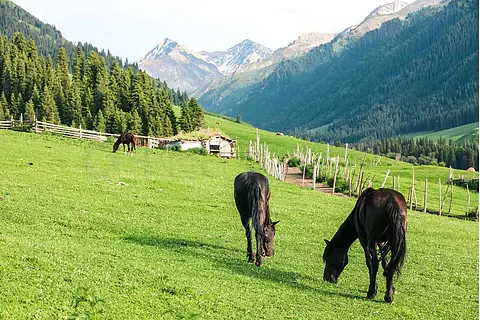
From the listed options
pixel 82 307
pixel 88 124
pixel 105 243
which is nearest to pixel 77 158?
pixel 105 243

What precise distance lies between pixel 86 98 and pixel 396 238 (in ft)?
314

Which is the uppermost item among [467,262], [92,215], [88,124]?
[88,124]

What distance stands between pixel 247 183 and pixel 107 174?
18134 millimetres

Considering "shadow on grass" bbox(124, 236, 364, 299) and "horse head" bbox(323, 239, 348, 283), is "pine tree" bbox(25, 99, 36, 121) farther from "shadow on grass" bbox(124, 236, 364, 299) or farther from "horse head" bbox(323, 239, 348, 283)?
"horse head" bbox(323, 239, 348, 283)

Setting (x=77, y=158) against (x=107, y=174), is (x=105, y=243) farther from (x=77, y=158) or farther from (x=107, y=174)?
(x=77, y=158)

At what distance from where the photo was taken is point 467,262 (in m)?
21.2

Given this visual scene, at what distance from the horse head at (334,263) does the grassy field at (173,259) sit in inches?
13.2

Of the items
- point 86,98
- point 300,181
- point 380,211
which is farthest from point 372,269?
point 86,98

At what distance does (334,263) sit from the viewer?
49.7 feet

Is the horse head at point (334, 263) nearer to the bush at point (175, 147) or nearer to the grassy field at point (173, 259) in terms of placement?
the grassy field at point (173, 259)

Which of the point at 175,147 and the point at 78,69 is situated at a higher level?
the point at 78,69

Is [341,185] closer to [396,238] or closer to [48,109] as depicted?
[396,238]

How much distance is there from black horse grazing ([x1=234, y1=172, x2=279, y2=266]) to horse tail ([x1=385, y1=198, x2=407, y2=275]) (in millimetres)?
4150

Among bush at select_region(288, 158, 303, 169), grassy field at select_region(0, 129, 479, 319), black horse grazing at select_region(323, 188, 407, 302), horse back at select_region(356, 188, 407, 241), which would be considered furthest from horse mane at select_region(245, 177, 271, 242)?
bush at select_region(288, 158, 303, 169)
